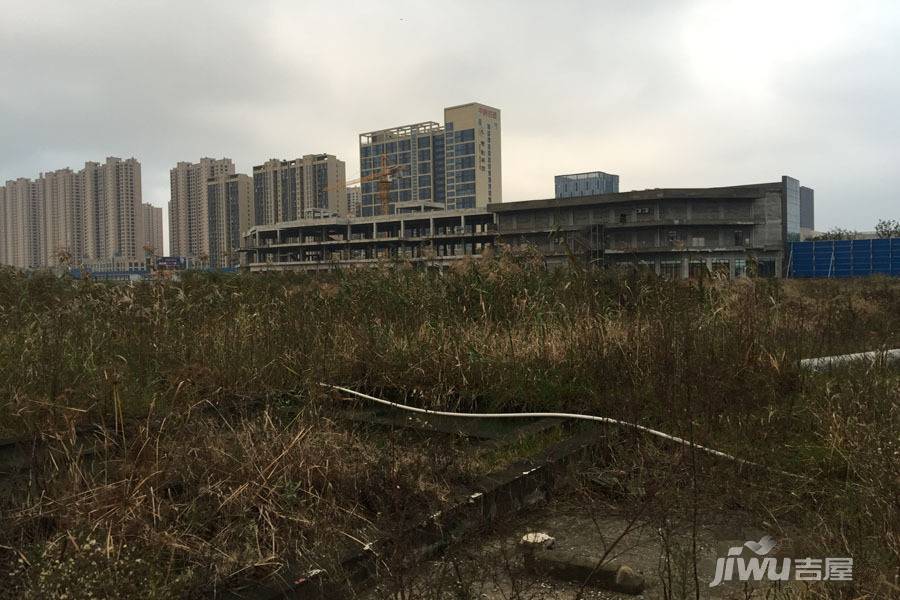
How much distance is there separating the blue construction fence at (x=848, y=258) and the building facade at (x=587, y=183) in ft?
291

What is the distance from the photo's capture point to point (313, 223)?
291 feet

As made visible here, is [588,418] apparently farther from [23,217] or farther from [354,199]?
[354,199]

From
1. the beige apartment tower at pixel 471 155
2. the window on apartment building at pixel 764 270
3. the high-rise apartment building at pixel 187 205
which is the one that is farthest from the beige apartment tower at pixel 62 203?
the beige apartment tower at pixel 471 155

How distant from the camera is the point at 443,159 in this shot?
142500 millimetres

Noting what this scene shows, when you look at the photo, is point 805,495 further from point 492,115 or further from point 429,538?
point 492,115

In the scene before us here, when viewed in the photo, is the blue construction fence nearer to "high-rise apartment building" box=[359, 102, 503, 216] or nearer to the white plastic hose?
the white plastic hose

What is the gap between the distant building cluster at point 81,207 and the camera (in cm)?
6812

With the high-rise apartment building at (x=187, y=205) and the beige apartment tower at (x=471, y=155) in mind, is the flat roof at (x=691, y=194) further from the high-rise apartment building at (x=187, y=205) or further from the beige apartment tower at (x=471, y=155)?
the high-rise apartment building at (x=187, y=205)

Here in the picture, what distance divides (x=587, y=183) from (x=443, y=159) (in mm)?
33945

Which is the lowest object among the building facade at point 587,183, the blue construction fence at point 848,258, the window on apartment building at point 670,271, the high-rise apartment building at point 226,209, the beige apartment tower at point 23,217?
the window on apartment building at point 670,271

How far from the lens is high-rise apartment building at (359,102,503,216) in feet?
449

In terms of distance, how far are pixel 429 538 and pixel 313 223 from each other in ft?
290

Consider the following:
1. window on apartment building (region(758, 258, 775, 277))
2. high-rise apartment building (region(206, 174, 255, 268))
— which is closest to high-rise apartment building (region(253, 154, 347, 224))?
high-rise apartment building (region(206, 174, 255, 268))

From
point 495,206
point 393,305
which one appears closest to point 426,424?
point 393,305
